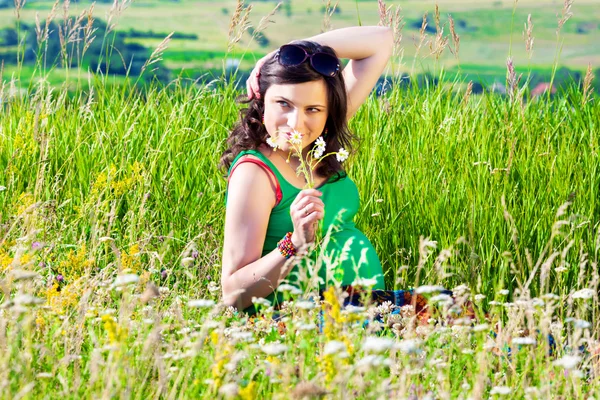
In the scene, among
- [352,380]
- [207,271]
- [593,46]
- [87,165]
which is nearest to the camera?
[352,380]

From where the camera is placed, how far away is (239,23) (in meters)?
4.36

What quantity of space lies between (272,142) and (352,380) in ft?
3.90

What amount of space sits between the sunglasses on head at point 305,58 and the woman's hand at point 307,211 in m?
0.61

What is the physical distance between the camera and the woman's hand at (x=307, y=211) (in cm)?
257

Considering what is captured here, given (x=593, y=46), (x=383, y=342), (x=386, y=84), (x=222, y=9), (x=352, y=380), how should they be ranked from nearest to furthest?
1. (x=383, y=342)
2. (x=352, y=380)
3. (x=386, y=84)
4. (x=593, y=46)
5. (x=222, y=9)

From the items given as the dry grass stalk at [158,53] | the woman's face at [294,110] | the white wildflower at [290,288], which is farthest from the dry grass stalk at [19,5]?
the white wildflower at [290,288]

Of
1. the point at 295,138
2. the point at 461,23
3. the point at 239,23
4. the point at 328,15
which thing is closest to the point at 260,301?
the point at 295,138

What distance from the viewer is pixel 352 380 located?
6.48 ft

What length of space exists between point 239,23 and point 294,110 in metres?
1.55

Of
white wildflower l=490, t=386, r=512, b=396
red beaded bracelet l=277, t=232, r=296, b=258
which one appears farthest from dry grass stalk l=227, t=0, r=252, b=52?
white wildflower l=490, t=386, r=512, b=396

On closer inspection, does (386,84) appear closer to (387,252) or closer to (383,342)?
(387,252)

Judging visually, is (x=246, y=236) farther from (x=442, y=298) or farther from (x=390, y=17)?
(x=390, y=17)

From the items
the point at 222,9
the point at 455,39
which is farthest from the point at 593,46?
the point at 455,39

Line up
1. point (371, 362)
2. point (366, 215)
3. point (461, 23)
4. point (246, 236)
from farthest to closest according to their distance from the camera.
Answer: point (461, 23)
point (366, 215)
point (246, 236)
point (371, 362)
